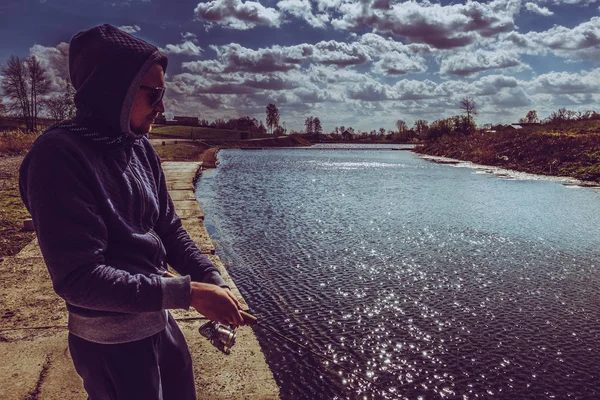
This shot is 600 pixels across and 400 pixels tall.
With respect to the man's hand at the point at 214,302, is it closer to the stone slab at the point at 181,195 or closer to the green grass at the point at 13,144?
the stone slab at the point at 181,195

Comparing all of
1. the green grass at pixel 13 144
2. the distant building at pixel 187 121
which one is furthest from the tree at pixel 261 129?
the green grass at pixel 13 144

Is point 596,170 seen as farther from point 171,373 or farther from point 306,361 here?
point 171,373

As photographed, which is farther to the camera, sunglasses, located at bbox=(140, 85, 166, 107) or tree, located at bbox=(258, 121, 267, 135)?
tree, located at bbox=(258, 121, 267, 135)

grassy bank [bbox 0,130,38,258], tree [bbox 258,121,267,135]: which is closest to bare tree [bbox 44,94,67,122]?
grassy bank [bbox 0,130,38,258]

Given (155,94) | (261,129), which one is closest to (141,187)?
(155,94)

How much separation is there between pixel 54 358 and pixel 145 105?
2798 millimetres

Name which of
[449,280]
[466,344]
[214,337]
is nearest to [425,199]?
[449,280]

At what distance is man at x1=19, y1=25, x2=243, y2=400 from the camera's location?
143 cm

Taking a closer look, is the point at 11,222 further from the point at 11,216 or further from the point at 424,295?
the point at 424,295

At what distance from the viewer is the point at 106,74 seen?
1.56 metres

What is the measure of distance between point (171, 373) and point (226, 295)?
0.47 m

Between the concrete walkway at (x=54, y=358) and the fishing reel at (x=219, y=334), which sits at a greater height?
the fishing reel at (x=219, y=334)

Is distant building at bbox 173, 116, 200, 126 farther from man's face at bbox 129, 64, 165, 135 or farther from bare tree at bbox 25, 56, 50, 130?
man's face at bbox 129, 64, 165, 135

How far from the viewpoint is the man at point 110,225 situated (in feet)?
4.68
